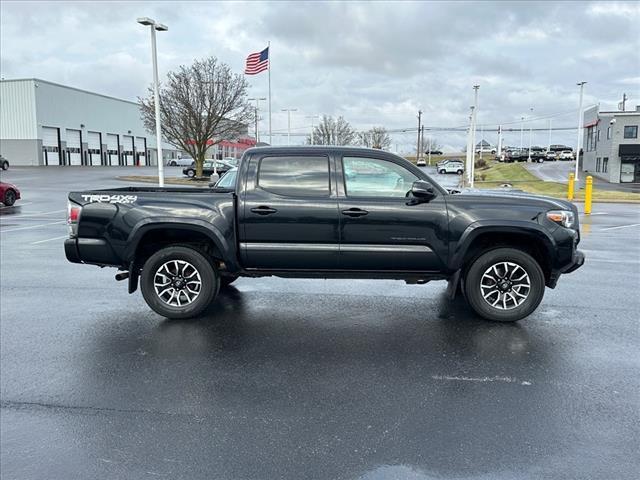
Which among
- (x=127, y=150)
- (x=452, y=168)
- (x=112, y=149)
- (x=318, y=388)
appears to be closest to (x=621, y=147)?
(x=452, y=168)

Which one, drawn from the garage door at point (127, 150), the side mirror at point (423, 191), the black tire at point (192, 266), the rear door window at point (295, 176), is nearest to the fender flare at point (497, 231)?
the side mirror at point (423, 191)

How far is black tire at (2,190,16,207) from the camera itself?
21.4 m

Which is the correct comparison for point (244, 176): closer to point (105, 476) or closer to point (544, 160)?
point (105, 476)

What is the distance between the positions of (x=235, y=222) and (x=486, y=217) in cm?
268

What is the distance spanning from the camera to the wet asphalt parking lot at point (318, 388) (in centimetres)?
321

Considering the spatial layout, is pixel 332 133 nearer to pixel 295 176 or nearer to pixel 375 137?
pixel 375 137

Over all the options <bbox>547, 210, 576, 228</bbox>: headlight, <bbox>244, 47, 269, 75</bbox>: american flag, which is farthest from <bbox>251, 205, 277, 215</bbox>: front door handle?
<bbox>244, 47, 269, 75</bbox>: american flag

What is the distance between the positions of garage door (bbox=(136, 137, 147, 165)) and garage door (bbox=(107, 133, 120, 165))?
5.12 metres

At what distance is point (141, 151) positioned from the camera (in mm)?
83062

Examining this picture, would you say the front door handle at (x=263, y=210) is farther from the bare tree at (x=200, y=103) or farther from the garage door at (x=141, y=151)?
the garage door at (x=141, y=151)

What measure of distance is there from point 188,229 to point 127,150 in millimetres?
79913

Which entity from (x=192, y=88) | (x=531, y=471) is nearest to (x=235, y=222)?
(x=531, y=471)

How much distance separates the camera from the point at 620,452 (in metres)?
3.28

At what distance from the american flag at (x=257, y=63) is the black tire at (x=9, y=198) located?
15685 mm
